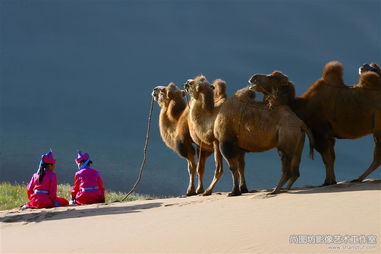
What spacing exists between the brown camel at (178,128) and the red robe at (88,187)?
1592mm

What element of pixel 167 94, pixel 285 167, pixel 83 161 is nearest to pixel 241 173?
pixel 285 167

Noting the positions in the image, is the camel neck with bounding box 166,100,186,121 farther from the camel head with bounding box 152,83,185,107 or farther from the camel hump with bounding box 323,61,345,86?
the camel hump with bounding box 323,61,345,86

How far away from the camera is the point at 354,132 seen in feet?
33.0

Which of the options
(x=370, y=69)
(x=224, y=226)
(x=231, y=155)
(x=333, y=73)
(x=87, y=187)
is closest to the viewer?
(x=224, y=226)

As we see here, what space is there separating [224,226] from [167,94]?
572 centimetres

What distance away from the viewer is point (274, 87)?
10305mm

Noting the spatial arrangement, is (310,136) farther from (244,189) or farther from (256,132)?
(244,189)

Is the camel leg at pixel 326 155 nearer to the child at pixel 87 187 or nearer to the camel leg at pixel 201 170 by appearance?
the camel leg at pixel 201 170

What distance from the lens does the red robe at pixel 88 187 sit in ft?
37.0

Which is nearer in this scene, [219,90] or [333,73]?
[333,73]

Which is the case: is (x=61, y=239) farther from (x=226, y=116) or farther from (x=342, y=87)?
(x=342, y=87)

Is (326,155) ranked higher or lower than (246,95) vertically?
lower

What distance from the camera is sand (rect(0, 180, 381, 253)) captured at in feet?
19.9

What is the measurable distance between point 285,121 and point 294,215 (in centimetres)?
273
